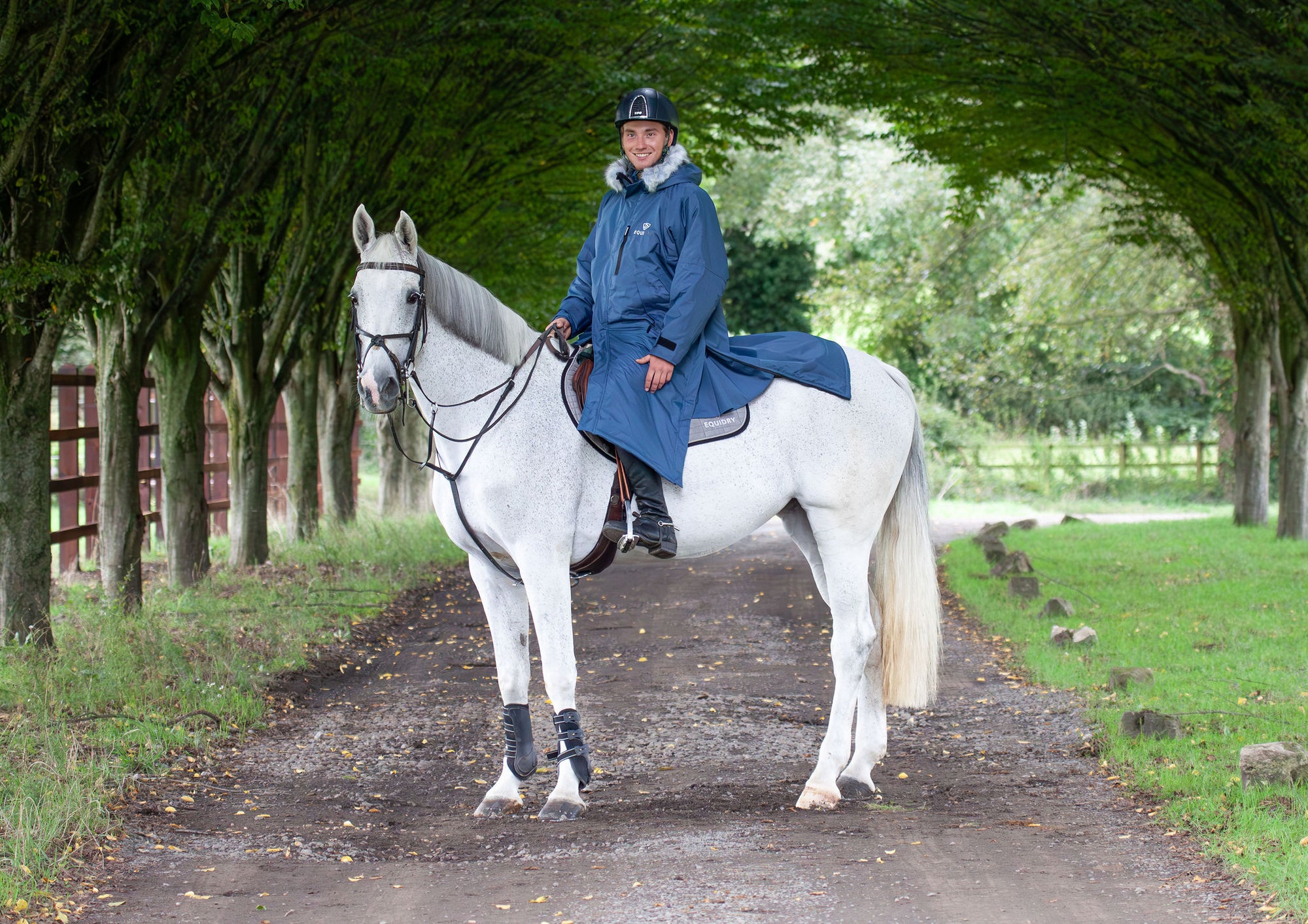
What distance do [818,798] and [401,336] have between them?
2677 mm

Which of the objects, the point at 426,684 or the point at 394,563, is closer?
the point at 426,684

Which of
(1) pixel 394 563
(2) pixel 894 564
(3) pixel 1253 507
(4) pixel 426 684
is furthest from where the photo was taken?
(3) pixel 1253 507

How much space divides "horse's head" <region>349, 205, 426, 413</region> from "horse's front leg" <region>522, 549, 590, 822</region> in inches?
38.6

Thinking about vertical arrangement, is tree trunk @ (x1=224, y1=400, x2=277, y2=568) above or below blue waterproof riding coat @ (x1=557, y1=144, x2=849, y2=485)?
below

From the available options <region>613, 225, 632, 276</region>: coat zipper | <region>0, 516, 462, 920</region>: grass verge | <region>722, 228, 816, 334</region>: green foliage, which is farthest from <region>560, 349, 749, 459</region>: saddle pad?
<region>722, 228, 816, 334</region>: green foliage

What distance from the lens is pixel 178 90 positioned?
8.77m

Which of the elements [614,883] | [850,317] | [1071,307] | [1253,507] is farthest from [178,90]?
[850,317]

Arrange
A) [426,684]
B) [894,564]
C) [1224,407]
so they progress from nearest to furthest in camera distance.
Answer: [894,564] → [426,684] → [1224,407]

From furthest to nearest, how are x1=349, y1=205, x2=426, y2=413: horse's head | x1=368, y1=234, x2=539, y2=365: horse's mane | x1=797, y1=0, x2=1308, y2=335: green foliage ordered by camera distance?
1. x1=797, y1=0, x2=1308, y2=335: green foliage
2. x1=368, y1=234, x2=539, y2=365: horse's mane
3. x1=349, y1=205, x2=426, y2=413: horse's head

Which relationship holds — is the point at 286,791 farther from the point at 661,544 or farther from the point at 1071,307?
the point at 1071,307

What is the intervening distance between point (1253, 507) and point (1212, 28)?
10.2m

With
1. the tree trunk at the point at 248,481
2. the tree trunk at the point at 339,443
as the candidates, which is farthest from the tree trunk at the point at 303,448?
the tree trunk at the point at 248,481

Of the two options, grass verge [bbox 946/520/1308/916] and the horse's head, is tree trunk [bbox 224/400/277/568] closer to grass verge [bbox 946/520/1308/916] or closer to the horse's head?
grass verge [bbox 946/520/1308/916]

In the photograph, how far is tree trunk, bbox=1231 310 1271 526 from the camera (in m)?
17.8
